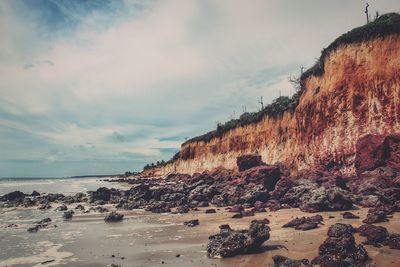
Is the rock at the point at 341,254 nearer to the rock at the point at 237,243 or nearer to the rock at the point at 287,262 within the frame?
the rock at the point at 287,262

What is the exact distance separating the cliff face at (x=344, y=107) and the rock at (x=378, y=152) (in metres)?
3.21

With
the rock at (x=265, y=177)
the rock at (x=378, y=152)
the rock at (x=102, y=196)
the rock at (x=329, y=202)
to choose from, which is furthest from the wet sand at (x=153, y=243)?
the rock at (x=102, y=196)

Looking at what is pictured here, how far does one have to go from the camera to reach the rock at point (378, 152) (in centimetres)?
2295

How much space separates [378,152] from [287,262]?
1812cm

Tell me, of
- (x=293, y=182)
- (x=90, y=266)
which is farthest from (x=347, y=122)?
(x=90, y=266)

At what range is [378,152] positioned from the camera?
77.0 feet

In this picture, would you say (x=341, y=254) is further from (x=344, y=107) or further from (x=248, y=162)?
(x=248, y=162)

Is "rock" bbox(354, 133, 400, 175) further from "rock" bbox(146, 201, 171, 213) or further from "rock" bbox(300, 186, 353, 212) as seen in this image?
"rock" bbox(146, 201, 171, 213)

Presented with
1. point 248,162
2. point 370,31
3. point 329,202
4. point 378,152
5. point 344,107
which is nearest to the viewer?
point 329,202

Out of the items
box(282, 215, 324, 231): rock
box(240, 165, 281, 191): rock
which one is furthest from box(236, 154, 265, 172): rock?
box(282, 215, 324, 231): rock

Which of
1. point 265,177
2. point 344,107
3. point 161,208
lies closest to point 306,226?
point 161,208

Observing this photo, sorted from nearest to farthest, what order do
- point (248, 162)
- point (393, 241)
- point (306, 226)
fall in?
Result: 1. point (393, 241)
2. point (306, 226)
3. point (248, 162)

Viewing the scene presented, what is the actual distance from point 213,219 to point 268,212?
3.02 metres

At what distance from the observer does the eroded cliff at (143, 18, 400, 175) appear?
91.6ft
